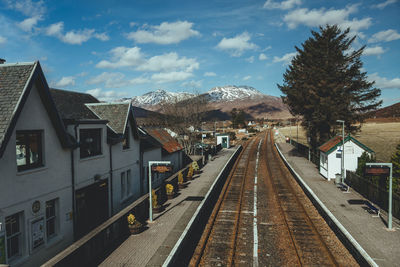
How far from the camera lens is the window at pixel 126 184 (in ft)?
62.5

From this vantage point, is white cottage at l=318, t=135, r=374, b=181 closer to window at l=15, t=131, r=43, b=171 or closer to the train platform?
the train platform

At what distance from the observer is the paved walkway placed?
1076 cm

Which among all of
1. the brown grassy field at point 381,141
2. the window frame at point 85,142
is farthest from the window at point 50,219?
the brown grassy field at point 381,141

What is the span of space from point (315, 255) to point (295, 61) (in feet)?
116

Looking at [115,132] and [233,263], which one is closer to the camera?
[233,263]

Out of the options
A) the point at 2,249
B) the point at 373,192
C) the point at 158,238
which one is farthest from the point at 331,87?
the point at 2,249

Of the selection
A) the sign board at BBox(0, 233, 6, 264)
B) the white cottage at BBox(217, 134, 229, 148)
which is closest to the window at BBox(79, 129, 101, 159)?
the sign board at BBox(0, 233, 6, 264)

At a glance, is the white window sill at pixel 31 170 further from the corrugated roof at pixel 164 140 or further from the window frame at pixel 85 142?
the corrugated roof at pixel 164 140

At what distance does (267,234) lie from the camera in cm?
1434

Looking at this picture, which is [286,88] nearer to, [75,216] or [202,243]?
[202,243]

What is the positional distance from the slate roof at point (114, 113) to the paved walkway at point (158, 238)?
261 inches

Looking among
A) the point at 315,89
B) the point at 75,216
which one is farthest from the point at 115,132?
the point at 315,89

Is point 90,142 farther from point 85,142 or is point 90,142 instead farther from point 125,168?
point 125,168

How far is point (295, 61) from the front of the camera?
41.6 metres
